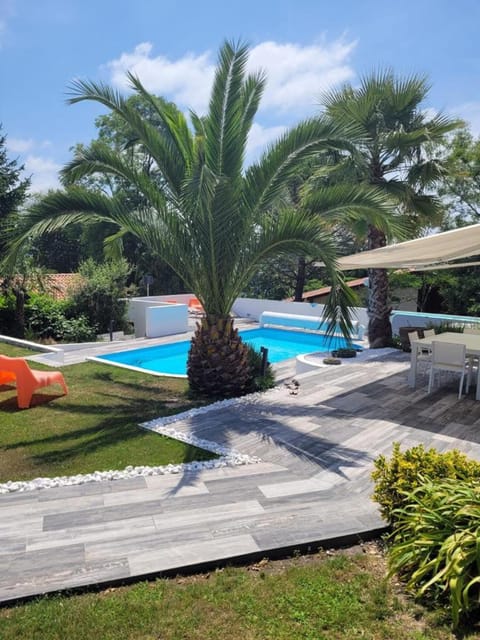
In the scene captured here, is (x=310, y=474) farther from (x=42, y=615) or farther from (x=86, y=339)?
(x=86, y=339)

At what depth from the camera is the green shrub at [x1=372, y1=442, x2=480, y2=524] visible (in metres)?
4.13

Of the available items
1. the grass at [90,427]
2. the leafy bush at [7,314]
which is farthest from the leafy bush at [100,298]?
the grass at [90,427]

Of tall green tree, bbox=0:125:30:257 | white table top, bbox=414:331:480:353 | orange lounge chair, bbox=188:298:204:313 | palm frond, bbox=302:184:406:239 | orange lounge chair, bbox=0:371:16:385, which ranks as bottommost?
orange lounge chair, bbox=0:371:16:385

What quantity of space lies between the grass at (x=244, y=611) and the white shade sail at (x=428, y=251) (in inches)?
209

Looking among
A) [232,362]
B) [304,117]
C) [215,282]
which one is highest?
[304,117]

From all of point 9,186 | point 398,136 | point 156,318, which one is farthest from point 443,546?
point 9,186

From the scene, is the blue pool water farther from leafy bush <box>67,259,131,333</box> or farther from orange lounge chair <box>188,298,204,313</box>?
orange lounge chair <box>188,298,204,313</box>

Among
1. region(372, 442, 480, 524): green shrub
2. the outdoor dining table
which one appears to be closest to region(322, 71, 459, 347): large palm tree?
the outdoor dining table

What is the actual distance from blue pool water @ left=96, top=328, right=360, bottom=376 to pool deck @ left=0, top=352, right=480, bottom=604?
4637mm

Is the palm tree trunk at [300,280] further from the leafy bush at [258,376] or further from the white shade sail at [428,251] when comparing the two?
the white shade sail at [428,251]

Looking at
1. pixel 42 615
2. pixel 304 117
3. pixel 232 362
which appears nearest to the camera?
pixel 42 615

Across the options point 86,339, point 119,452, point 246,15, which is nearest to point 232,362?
point 119,452

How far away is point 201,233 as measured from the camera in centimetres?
855

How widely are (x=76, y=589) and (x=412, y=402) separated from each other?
700cm
